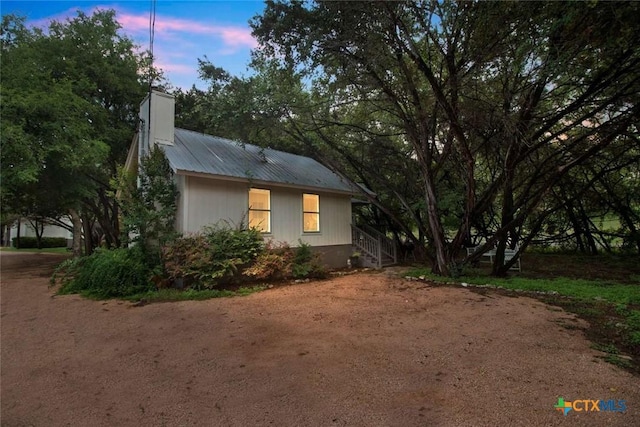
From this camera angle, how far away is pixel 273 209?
403 inches

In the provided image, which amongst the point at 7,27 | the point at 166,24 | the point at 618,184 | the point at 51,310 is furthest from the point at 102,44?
the point at 618,184

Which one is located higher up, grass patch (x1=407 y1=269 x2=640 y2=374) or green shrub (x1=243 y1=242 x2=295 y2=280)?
green shrub (x1=243 y1=242 x2=295 y2=280)

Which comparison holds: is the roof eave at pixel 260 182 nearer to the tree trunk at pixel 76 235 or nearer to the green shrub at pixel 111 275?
the green shrub at pixel 111 275

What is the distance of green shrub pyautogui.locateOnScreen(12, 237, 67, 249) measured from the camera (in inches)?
1073

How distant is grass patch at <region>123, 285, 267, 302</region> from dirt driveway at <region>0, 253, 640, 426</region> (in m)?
0.78

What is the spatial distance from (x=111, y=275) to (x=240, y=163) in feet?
15.1

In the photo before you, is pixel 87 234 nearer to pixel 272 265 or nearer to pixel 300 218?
pixel 300 218

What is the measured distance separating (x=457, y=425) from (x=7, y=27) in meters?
17.7

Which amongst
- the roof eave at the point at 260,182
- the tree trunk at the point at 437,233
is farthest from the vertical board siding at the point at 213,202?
the tree trunk at the point at 437,233

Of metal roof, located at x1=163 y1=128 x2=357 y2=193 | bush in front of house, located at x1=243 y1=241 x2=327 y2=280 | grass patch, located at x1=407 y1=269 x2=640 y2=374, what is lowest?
grass patch, located at x1=407 y1=269 x2=640 y2=374

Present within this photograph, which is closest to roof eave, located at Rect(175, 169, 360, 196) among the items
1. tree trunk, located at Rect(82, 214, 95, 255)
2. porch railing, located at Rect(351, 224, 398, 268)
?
porch railing, located at Rect(351, 224, 398, 268)

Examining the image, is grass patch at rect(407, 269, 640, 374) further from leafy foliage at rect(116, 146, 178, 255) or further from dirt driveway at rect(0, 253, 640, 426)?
leafy foliage at rect(116, 146, 178, 255)

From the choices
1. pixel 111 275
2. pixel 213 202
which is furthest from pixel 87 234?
pixel 213 202

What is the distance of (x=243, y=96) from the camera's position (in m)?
9.09
